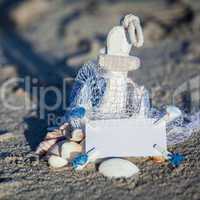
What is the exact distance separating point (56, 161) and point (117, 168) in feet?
1.05

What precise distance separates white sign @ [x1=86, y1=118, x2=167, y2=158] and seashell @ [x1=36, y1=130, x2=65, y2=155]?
227 millimetres

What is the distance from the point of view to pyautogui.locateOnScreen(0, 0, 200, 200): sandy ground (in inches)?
101

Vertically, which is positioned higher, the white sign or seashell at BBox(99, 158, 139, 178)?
the white sign

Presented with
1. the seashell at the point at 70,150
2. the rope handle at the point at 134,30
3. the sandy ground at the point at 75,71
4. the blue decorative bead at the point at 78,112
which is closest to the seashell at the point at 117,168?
the sandy ground at the point at 75,71

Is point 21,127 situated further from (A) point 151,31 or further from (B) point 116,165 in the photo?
(A) point 151,31

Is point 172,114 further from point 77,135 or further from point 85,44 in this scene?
point 85,44

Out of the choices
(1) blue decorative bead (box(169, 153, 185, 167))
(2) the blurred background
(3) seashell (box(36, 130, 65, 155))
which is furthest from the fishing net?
(2) the blurred background

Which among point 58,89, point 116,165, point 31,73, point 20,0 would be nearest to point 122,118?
point 116,165

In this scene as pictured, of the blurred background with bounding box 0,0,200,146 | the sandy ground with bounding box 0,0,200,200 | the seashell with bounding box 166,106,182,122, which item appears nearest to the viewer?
the sandy ground with bounding box 0,0,200,200

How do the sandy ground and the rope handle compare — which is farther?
the rope handle

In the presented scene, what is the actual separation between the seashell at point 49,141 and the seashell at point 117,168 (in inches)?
13.6

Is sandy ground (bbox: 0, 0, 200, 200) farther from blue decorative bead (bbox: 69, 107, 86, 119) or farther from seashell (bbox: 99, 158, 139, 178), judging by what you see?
blue decorative bead (bbox: 69, 107, 86, 119)

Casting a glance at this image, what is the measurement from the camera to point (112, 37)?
279 centimetres

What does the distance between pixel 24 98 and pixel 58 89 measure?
10.5 inches
